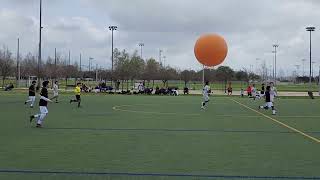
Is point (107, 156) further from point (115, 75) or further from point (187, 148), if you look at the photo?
point (115, 75)

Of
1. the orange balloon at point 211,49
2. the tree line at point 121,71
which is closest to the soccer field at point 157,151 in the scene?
the orange balloon at point 211,49

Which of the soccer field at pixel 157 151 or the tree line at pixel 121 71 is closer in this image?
A: the soccer field at pixel 157 151

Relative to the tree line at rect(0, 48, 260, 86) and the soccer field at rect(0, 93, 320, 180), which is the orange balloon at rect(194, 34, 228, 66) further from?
the tree line at rect(0, 48, 260, 86)

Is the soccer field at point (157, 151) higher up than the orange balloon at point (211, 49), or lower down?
lower down

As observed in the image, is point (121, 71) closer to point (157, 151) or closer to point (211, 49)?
point (211, 49)

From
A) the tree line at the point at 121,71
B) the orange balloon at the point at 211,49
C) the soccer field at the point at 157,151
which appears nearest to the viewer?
the soccer field at the point at 157,151

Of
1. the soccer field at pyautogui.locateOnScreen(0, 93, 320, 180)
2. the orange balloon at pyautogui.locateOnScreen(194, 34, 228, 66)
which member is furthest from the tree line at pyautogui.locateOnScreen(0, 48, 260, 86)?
the soccer field at pyautogui.locateOnScreen(0, 93, 320, 180)

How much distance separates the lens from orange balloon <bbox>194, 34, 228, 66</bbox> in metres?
26.7

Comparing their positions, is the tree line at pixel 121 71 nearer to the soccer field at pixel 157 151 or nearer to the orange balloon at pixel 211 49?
the orange balloon at pixel 211 49

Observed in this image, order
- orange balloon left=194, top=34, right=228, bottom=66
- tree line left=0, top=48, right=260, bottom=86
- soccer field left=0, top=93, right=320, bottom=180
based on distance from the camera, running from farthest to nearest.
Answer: tree line left=0, top=48, right=260, bottom=86 < orange balloon left=194, top=34, right=228, bottom=66 < soccer field left=0, top=93, right=320, bottom=180

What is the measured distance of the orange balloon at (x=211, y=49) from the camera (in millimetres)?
26734

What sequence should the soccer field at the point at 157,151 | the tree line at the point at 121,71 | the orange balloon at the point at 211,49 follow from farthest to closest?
the tree line at the point at 121,71 → the orange balloon at the point at 211,49 → the soccer field at the point at 157,151

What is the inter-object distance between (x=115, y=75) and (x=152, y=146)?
195 ft

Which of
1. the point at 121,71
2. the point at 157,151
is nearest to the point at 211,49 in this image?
the point at 157,151
